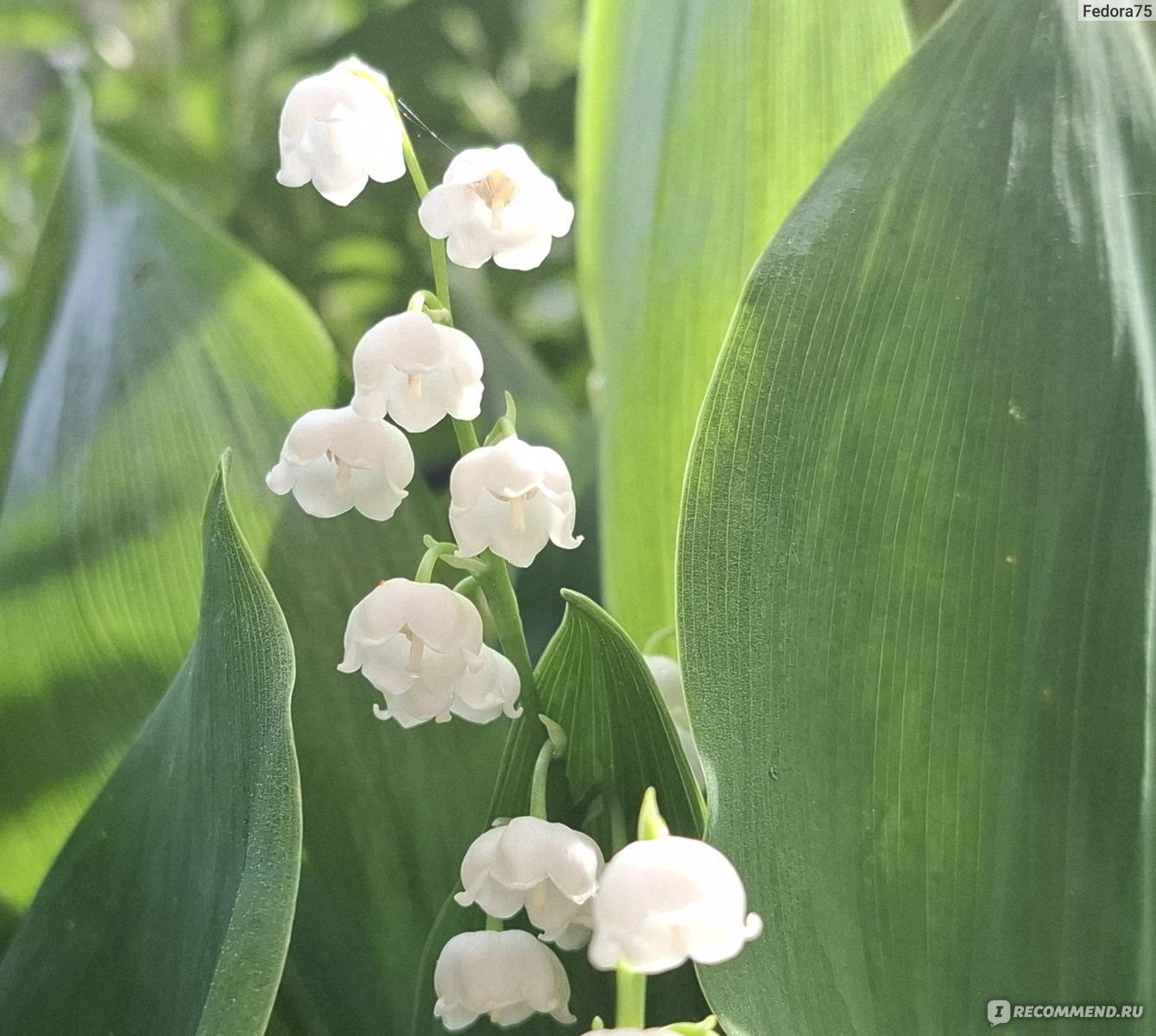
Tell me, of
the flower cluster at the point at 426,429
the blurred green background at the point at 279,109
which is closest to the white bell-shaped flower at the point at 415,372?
the flower cluster at the point at 426,429

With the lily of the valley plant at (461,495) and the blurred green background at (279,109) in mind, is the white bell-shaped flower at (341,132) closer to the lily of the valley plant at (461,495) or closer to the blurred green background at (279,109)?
the lily of the valley plant at (461,495)

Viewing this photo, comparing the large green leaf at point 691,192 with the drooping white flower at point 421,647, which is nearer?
the drooping white flower at point 421,647

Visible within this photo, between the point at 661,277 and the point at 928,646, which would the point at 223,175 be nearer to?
the point at 661,277

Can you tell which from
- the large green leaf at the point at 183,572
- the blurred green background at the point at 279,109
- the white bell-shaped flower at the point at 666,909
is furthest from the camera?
the blurred green background at the point at 279,109

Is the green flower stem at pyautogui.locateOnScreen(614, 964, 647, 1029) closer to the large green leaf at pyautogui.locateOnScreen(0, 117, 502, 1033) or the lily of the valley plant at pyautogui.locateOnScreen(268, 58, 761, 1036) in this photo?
the lily of the valley plant at pyautogui.locateOnScreen(268, 58, 761, 1036)

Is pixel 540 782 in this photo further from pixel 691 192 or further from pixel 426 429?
pixel 691 192

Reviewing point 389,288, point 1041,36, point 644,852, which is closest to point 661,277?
point 1041,36

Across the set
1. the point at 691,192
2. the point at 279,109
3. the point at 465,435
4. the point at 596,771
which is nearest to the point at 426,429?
the point at 465,435
